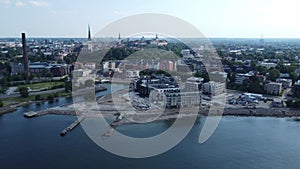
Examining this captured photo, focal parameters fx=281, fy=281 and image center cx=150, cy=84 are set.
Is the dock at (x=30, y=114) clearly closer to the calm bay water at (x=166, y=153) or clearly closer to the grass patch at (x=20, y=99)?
the calm bay water at (x=166, y=153)

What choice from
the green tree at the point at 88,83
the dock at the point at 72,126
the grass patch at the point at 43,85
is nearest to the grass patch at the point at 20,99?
the green tree at the point at 88,83

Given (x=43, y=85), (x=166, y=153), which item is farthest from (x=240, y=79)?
(x=43, y=85)

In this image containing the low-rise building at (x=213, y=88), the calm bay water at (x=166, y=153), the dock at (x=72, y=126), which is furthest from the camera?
the low-rise building at (x=213, y=88)

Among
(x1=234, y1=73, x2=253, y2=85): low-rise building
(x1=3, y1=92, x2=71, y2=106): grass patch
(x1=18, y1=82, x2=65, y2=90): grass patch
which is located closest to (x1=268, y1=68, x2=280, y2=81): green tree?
(x1=234, y1=73, x2=253, y2=85): low-rise building

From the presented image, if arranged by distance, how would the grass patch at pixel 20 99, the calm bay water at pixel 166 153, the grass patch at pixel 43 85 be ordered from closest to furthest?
the calm bay water at pixel 166 153, the grass patch at pixel 20 99, the grass patch at pixel 43 85

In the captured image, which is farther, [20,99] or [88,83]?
[88,83]

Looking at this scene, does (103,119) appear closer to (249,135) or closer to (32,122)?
(32,122)

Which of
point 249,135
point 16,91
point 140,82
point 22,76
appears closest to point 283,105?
point 249,135

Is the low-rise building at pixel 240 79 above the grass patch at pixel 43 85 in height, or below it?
above

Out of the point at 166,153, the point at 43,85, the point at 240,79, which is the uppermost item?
the point at 240,79

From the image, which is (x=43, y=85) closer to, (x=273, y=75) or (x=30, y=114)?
(x=30, y=114)
